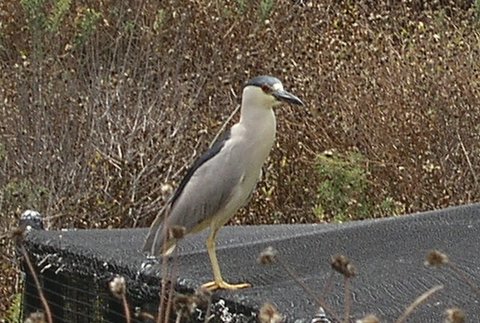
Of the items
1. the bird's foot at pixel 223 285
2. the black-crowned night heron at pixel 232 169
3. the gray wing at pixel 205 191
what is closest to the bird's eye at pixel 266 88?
the black-crowned night heron at pixel 232 169

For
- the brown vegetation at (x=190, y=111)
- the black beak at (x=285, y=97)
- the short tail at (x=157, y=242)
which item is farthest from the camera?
the brown vegetation at (x=190, y=111)

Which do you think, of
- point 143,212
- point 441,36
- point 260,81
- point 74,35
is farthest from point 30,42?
point 260,81

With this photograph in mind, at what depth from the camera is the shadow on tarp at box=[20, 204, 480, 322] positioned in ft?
9.58

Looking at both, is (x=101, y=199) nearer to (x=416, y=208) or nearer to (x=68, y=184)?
(x=68, y=184)

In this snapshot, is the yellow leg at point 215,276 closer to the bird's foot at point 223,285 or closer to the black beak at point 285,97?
the bird's foot at point 223,285

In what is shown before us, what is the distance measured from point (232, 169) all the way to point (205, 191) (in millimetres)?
95

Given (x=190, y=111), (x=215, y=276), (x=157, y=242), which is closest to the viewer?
(x=215, y=276)

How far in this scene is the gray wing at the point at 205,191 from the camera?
358cm

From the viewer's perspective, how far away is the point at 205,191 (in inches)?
143

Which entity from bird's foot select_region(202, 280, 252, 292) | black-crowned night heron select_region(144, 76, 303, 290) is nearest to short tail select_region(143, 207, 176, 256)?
black-crowned night heron select_region(144, 76, 303, 290)

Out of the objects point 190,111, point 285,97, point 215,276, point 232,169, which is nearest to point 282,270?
point 215,276

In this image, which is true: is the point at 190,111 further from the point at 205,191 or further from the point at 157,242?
the point at 157,242

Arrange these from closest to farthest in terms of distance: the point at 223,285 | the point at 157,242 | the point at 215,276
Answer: the point at 223,285
the point at 215,276
the point at 157,242

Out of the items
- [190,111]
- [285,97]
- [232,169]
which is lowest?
[190,111]
